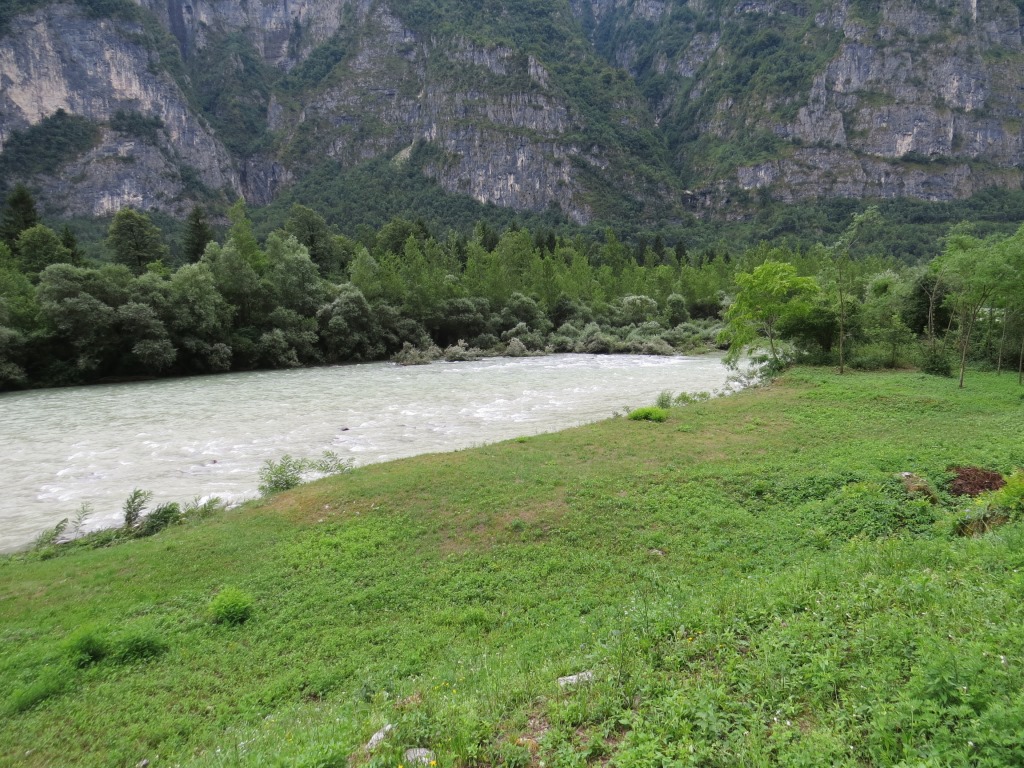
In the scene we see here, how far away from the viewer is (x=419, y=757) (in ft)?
15.6

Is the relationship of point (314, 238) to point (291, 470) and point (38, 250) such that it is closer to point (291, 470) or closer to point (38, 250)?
point (38, 250)

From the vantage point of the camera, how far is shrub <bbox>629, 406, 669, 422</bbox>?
2153 cm

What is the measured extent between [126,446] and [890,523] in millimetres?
26588

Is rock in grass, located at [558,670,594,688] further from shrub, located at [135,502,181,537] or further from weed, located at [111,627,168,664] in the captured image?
shrub, located at [135,502,181,537]

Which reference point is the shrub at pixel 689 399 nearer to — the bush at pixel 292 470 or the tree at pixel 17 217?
the bush at pixel 292 470

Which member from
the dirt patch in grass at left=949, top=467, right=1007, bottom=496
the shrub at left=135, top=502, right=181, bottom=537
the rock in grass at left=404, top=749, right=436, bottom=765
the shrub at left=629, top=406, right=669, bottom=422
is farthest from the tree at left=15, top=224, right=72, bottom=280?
the dirt patch in grass at left=949, top=467, right=1007, bottom=496

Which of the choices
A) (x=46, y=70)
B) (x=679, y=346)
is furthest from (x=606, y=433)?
(x=46, y=70)

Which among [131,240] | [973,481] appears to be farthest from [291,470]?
[131,240]

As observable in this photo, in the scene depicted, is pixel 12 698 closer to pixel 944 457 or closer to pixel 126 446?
pixel 126 446

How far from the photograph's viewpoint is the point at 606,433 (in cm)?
1970

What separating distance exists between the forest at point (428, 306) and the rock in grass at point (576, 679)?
27524mm

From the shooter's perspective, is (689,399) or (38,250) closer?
(689,399)

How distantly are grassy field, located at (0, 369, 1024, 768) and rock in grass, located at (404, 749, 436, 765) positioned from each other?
0.09 metres

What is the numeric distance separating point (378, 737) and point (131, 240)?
6778cm
